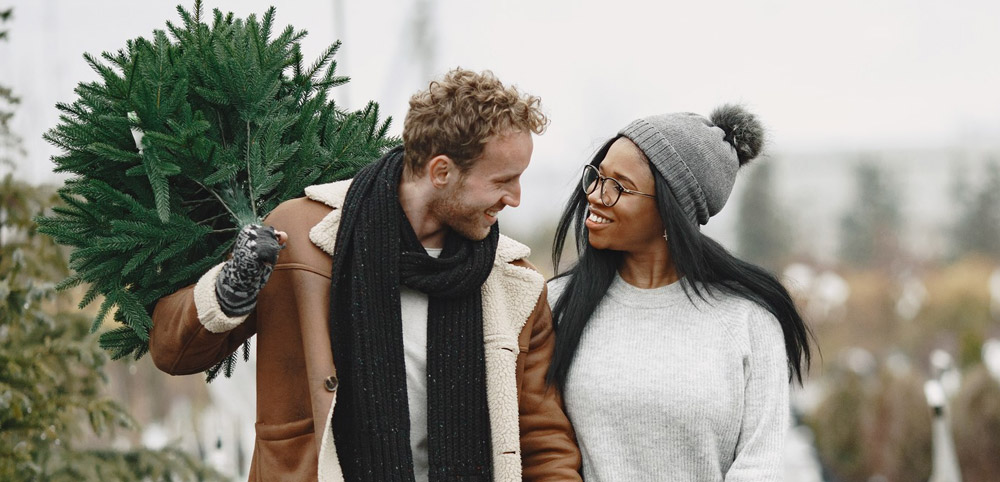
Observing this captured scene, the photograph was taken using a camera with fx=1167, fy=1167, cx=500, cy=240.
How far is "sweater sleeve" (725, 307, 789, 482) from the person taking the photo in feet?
10.1

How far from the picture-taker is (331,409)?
2760 mm

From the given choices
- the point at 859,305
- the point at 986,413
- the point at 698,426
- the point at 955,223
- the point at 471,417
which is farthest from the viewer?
the point at 955,223

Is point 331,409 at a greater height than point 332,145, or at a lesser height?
lesser

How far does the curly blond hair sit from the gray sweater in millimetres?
760

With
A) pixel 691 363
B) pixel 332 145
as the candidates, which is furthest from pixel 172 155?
pixel 691 363

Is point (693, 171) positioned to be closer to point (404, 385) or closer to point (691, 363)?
point (691, 363)

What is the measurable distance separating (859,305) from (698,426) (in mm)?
18142

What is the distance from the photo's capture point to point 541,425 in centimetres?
318

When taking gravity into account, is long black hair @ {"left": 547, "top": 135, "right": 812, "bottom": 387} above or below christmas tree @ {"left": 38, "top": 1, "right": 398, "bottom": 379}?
below

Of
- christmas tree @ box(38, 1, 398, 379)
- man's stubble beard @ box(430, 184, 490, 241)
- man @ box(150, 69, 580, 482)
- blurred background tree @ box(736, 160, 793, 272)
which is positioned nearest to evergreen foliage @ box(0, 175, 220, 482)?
christmas tree @ box(38, 1, 398, 379)

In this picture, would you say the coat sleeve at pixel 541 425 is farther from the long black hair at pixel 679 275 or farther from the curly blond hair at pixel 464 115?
the curly blond hair at pixel 464 115

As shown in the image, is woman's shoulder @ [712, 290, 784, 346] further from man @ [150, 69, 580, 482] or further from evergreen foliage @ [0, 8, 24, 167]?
evergreen foliage @ [0, 8, 24, 167]

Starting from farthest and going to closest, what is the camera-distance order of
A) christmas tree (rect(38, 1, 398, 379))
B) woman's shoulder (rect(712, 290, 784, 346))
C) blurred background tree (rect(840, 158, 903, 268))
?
blurred background tree (rect(840, 158, 903, 268))
woman's shoulder (rect(712, 290, 784, 346))
christmas tree (rect(38, 1, 398, 379))

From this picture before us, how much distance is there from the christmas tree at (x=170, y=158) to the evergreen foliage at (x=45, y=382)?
148 cm
